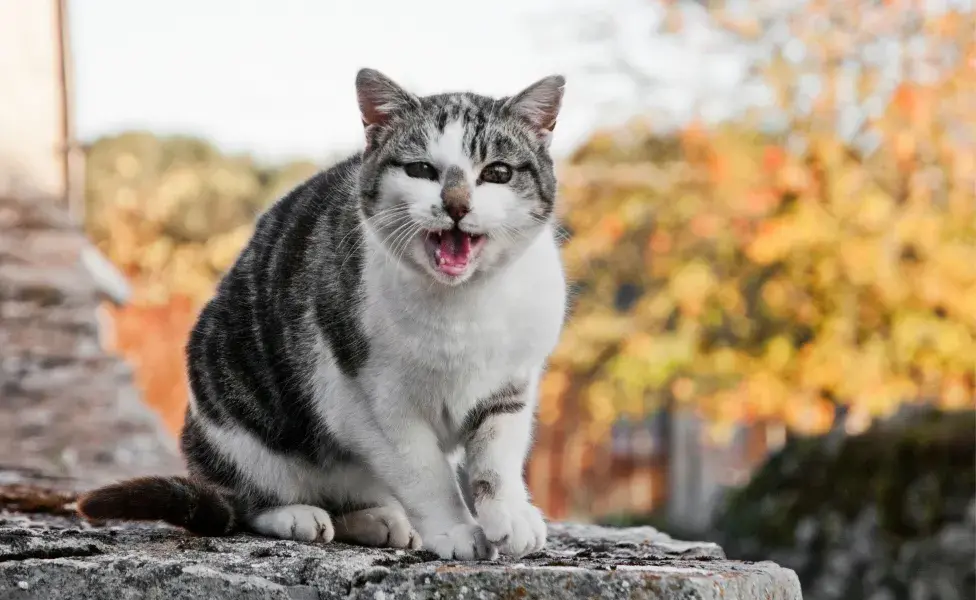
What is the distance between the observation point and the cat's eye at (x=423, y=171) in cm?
191

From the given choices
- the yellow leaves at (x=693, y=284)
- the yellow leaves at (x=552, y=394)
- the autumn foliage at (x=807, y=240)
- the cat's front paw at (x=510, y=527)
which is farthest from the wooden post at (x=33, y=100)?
the yellow leaves at (x=552, y=394)

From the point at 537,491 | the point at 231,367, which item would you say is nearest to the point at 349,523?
the point at 231,367

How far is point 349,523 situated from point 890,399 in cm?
535

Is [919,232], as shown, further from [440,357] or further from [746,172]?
[440,357]

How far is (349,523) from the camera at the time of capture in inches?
85.2

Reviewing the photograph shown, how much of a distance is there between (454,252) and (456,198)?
10 centimetres

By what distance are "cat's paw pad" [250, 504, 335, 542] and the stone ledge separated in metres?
0.18

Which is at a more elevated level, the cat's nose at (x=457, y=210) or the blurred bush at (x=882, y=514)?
→ the cat's nose at (x=457, y=210)

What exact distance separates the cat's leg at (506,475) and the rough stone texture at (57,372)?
8.18 feet

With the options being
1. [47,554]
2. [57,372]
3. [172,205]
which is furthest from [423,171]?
[172,205]

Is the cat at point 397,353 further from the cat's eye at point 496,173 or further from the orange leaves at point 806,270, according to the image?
the orange leaves at point 806,270

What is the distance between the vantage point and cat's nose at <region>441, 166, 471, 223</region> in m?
1.80

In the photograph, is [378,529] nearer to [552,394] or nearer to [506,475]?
[506,475]

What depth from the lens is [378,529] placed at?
2117 millimetres
